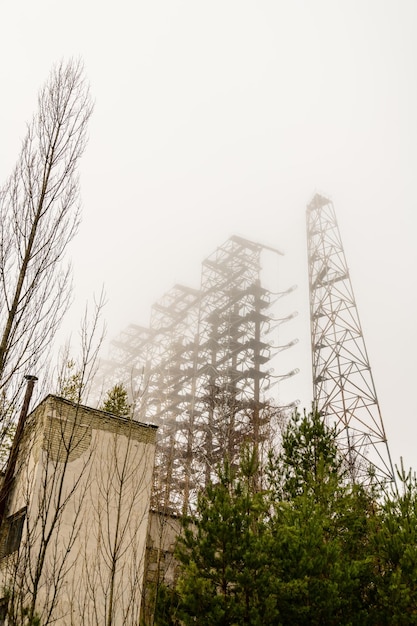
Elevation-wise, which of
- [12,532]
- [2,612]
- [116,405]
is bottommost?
[2,612]

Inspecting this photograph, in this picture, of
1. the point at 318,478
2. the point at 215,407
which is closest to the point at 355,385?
the point at 215,407

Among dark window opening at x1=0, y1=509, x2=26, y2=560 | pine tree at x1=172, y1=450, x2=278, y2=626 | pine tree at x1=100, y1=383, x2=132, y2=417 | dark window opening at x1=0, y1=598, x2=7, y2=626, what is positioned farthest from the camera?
pine tree at x1=100, y1=383, x2=132, y2=417

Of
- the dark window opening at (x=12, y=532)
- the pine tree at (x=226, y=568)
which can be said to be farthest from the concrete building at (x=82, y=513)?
the pine tree at (x=226, y=568)

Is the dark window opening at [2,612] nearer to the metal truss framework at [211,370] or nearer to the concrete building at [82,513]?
the concrete building at [82,513]

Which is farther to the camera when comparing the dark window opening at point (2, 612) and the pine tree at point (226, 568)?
the dark window opening at point (2, 612)

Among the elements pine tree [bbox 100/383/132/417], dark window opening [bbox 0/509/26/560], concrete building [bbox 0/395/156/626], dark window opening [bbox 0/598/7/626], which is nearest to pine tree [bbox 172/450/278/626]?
concrete building [bbox 0/395/156/626]

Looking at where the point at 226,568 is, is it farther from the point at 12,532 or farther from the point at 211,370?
the point at 211,370

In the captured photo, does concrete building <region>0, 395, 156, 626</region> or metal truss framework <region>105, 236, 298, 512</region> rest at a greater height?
metal truss framework <region>105, 236, 298, 512</region>

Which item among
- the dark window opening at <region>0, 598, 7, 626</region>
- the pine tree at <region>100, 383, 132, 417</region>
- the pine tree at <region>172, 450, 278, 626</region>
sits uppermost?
the pine tree at <region>100, 383, 132, 417</region>

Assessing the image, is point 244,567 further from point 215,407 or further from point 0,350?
point 215,407

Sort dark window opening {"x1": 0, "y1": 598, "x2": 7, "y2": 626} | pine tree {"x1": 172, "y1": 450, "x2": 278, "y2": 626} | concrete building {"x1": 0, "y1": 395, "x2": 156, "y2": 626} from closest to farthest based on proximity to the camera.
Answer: pine tree {"x1": 172, "y1": 450, "x2": 278, "y2": 626}
dark window opening {"x1": 0, "y1": 598, "x2": 7, "y2": 626}
concrete building {"x1": 0, "y1": 395, "x2": 156, "y2": 626}

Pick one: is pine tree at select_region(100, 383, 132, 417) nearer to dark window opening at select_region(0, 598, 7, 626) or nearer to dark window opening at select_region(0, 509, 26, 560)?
dark window opening at select_region(0, 509, 26, 560)

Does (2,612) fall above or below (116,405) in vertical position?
below

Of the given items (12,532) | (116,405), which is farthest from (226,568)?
(116,405)
